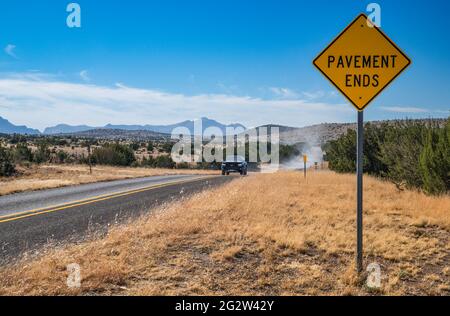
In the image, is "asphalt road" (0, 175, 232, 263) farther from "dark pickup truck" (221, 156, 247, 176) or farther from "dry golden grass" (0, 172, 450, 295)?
"dark pickup truck" (221, 156, 247, 176)

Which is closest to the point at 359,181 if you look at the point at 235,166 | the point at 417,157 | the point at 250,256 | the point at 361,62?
the point at 361,62

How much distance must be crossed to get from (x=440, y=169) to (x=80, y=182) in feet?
54.8

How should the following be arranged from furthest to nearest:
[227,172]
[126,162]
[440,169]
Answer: [126,162] < [227,172] < [440,169]

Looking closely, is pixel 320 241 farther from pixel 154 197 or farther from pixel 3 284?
pixel 154 197

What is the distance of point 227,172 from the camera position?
Answer: 3127 cm

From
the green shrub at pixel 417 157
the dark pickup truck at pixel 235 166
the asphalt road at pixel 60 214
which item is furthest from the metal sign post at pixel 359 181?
the dark pickup truck at pixel 235 166

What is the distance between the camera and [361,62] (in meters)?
5.58

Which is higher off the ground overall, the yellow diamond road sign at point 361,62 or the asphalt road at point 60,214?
the yellow diamond road sign at point 361,62

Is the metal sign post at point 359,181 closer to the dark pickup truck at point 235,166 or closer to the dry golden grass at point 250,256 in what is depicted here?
the dry golden grass at point 250,256

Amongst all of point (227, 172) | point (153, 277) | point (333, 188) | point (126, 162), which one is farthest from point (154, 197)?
point (126, 162)

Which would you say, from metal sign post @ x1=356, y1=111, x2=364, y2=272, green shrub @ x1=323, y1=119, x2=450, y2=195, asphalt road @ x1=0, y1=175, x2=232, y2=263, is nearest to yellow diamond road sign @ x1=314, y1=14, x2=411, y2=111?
metal sign post @ x1=356, y1=111, x2=364, y2=272

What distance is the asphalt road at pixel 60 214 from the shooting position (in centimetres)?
767

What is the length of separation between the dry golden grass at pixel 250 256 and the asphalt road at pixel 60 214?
2.79 ft
